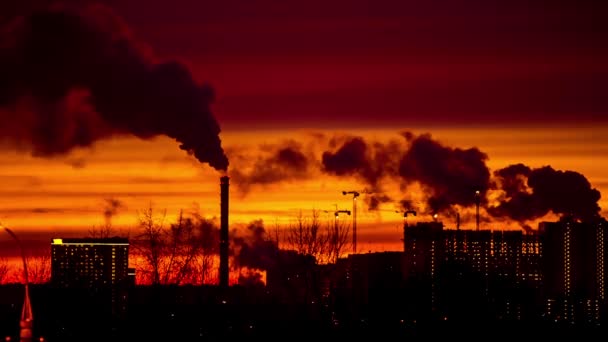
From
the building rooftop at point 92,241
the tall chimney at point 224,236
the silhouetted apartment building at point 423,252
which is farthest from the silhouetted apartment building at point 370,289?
the building rooftop at point 92,241

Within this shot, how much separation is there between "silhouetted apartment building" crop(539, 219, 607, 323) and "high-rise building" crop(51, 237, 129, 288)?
41.1 m

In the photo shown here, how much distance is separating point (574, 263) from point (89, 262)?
159ft

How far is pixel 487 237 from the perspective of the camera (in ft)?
358

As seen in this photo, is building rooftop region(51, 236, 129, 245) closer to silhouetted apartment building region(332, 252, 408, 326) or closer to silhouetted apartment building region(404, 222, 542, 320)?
silhouetted apartment building region(332, 252, 408, 326)

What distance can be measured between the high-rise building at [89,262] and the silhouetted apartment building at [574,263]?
41.1 m

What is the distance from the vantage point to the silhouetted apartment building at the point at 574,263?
106438 mm

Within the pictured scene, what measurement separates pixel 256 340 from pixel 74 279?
25835mm

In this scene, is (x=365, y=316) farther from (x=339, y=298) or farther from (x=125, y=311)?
(x=125, y=311)

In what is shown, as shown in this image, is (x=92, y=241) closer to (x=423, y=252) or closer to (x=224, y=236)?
(x=224, y=236)

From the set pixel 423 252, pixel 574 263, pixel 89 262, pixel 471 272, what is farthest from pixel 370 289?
pixel 574 263

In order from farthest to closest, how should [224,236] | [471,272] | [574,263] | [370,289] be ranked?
[574,263] < [471,272] < [370,289] < [224,236]

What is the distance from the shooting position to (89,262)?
85562mm

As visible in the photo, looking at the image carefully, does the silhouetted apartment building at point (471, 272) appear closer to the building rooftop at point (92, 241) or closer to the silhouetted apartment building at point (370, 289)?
the silhouetted apartment building at point (370, 289)

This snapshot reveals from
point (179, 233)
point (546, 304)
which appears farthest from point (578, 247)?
point (179, 233)
